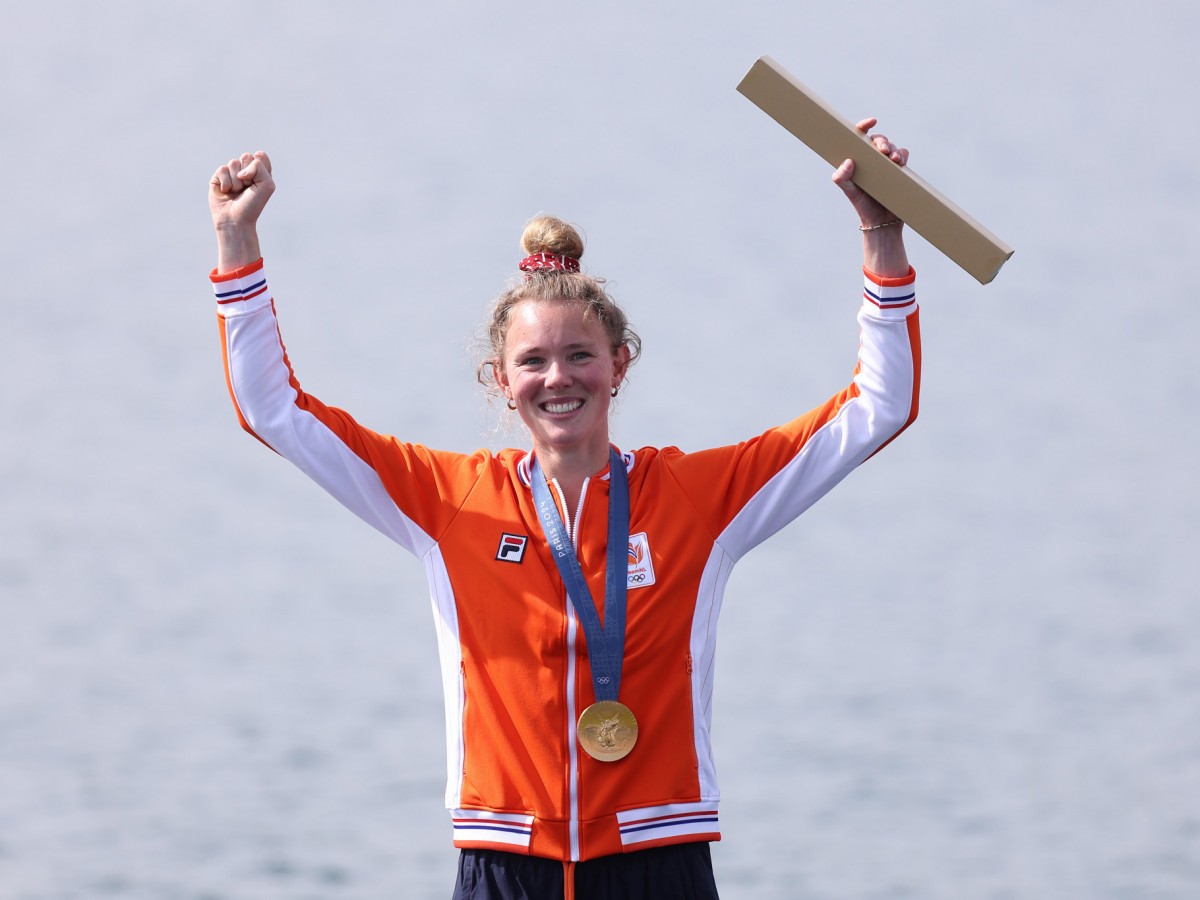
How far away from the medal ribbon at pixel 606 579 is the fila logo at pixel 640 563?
0.01 metres

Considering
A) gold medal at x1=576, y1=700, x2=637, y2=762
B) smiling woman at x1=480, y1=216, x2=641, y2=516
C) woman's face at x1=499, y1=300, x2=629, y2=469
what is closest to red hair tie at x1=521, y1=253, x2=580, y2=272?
smiling woman at x1=480, y1=216, x2=641, y2=516

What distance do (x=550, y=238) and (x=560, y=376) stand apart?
1.20ft

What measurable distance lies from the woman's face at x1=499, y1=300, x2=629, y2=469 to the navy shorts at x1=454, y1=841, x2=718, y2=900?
0.68 metres

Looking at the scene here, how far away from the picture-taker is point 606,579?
2.26 m

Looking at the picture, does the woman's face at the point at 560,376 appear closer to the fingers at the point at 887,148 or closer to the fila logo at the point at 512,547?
the fila logo at the point at 512,547

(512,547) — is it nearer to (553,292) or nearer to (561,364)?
(561,364)

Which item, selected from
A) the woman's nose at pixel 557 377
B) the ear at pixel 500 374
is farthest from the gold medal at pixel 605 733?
the ear at pixel 500 374

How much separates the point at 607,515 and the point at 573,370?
0.26 meters

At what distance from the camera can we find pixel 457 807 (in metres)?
2.22

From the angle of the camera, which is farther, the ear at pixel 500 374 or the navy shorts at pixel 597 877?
the ear at pixel 500 374

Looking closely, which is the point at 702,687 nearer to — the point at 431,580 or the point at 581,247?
the point at 431,580

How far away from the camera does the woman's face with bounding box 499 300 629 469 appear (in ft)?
7.70

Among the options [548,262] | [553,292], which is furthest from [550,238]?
[553,292]

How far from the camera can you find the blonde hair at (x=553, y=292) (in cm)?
245
